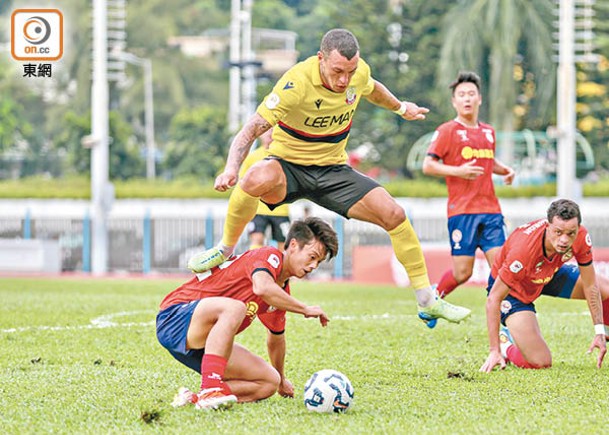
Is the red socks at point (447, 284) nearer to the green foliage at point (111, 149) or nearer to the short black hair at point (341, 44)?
the short black hair at point (341, 44)

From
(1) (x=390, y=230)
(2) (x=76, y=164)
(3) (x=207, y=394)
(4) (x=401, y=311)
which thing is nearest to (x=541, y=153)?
(2) (x=76, y=164)

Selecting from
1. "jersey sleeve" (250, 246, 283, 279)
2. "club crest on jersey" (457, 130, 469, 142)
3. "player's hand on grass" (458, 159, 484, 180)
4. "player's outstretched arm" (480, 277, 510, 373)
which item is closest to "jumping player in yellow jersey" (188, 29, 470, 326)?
"player's outstretched arm" (480, 277, 510, 373)

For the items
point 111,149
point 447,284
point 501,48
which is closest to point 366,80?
point 447,284

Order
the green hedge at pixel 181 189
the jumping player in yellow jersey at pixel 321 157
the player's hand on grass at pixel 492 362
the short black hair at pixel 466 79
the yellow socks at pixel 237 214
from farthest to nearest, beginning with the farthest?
the green hedge at pixel 181 189, the short black hair at pixel 466 79, the yellow socks at pixel 237 214, the player's hand on grass at pixel 492 362, the jumping player in yellow jersey at pixel 321 157

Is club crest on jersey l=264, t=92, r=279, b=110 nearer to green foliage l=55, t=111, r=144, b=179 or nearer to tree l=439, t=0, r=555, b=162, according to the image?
tree l=439, t=0, r=555, b=162

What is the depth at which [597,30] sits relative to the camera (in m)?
42.5

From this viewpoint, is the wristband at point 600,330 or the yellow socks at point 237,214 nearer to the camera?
the wristband at point 600,330

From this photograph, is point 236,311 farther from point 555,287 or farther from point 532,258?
point 555,287

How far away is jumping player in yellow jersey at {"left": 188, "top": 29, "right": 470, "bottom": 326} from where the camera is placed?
7.80 m

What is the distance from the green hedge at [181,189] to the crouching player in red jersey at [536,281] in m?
23.9

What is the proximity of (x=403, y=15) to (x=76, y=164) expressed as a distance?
14.9 metres

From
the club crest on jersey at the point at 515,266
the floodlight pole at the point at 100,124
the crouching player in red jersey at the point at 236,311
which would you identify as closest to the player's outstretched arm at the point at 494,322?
the club crest on jersey at the point at 515,266

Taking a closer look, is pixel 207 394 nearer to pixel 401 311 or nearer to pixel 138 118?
pixel 401 311

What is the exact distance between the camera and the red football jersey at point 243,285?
21.6 feet
